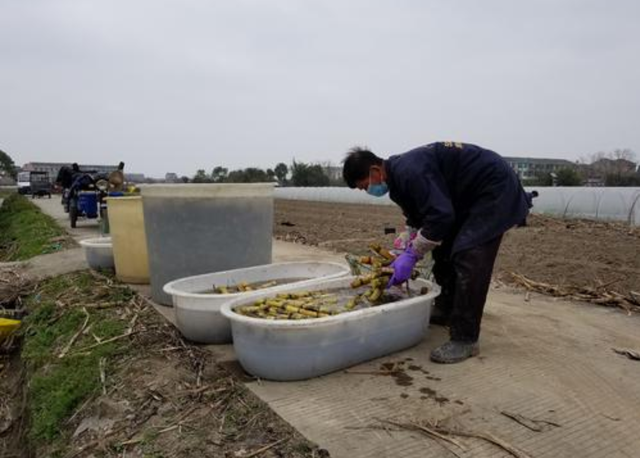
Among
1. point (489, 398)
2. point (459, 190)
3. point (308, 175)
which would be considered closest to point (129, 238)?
point (459, 190)

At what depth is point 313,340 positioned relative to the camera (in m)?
2.61

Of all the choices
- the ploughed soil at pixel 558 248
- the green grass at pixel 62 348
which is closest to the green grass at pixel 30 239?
the green grass at pixel 62 348

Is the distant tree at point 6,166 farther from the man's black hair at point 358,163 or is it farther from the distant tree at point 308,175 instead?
the man's black hair at point 358,163

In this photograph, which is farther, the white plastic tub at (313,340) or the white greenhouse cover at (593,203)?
the white greenhouse cover at (593,203)

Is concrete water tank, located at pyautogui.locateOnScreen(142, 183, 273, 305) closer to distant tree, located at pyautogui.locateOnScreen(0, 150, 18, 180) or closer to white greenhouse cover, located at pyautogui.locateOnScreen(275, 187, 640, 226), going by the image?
white greenhouse cover, located at pyautogui.locateOnScreen(275, 187, 640, 226)

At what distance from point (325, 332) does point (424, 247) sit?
31.9 inches

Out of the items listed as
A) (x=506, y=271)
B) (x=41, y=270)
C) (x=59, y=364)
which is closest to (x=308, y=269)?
(x=59, y=364)

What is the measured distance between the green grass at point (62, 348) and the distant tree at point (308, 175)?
42856 mm

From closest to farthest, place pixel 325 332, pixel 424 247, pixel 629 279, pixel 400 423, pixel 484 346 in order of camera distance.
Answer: pixel 400 423
pixel 325 332
pixel 424 247
pixel 484 346
pixel 629 279

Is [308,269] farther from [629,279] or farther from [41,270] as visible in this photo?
[41,270]

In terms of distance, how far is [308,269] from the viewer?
14.0ft

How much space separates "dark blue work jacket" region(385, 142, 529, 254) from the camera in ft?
9.40

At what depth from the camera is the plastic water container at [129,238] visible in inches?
195

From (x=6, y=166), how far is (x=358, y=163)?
9103 cm
